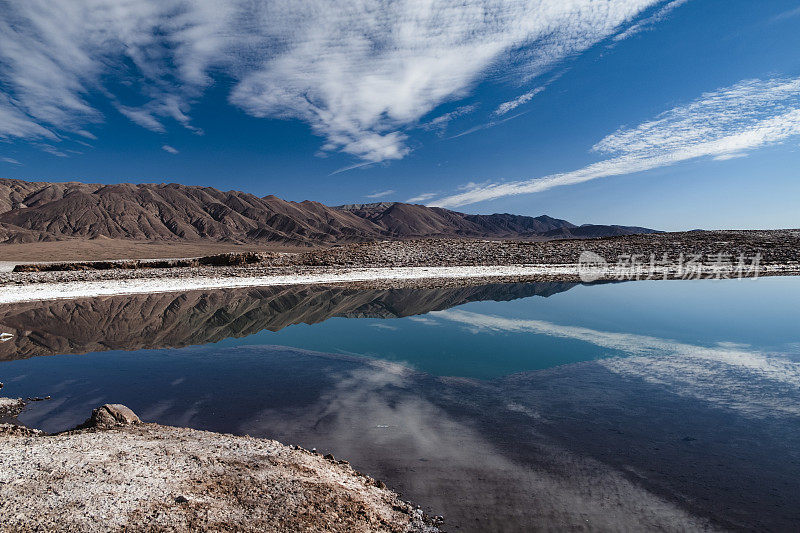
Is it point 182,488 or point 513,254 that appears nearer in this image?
point 182,488

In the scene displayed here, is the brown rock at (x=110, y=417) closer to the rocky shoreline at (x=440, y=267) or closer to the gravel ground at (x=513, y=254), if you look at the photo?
the rocky shoreline at (x=440, y=267)

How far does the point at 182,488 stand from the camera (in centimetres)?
357

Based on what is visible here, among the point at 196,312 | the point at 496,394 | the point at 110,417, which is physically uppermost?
the point at 110,417

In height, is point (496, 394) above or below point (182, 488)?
below

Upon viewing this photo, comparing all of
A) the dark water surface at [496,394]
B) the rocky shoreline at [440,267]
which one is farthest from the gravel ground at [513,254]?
the dark water surface at [496,394]

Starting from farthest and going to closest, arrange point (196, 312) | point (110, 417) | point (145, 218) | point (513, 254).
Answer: point (145, 218), point (513, 254), point (196, 312), point (110, 417)

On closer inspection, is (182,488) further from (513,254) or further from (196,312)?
(513,254)

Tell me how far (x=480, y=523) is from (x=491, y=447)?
142 centimetres

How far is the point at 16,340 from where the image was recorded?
11.4 metres

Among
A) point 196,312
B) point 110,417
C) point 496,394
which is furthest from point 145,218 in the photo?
point 496,394

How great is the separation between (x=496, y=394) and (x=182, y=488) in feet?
14.9

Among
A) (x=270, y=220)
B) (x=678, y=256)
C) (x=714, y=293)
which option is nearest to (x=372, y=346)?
(x=714, y=293)

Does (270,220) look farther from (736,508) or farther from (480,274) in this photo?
(736,508)

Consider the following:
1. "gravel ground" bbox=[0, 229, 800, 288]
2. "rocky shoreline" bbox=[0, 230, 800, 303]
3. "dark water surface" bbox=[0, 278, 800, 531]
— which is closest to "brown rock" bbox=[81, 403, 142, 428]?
"dark water surface" bbox=[0, 278, 800, 531]
